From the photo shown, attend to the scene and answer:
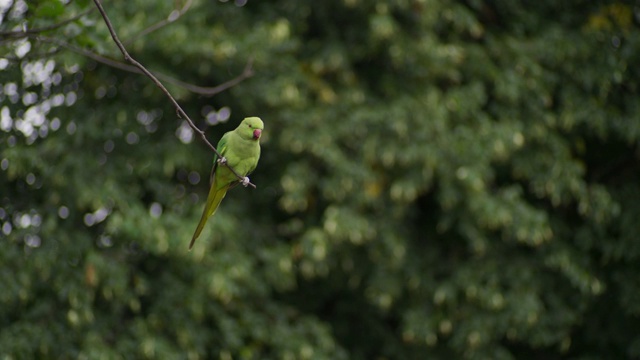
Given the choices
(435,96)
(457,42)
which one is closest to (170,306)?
(435,96)

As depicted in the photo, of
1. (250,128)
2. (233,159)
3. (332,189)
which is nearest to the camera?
(250,128)

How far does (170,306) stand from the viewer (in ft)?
18.7

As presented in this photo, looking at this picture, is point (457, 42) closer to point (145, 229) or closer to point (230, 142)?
point (145, 229)

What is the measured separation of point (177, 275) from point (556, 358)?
3.03 meters

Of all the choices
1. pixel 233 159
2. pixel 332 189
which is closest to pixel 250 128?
pixel 233 159

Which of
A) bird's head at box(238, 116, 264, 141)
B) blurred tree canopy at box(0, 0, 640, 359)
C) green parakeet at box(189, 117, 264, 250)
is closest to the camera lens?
bird's head at box(238, 116, 264, 141)

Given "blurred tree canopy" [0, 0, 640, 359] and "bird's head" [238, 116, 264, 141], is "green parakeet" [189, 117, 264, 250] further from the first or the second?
"blurred tree canopy" [0, 0, 640, 359]

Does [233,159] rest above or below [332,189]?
above

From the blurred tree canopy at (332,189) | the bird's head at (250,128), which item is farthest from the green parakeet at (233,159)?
the blurred tree canopy at (332,189)

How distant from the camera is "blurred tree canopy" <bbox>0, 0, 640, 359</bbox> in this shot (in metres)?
5.53

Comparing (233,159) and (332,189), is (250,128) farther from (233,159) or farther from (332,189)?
(332,189)

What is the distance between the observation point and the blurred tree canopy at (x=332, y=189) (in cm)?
553

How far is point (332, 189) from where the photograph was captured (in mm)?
5863

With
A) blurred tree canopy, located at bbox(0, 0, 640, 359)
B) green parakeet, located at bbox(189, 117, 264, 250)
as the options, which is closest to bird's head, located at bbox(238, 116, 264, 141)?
green parakeet, located at bbox(189, 117, 264, 250)
